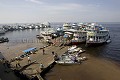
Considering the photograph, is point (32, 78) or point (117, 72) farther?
point (117, 72)

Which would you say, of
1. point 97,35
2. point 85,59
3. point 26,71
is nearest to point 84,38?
point 97,35

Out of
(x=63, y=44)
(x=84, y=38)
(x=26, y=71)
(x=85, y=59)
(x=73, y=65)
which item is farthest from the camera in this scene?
(x=84, y=38)

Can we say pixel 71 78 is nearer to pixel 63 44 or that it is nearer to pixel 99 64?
pixel 99 64

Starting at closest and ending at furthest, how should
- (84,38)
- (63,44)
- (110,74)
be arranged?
(110,74), (63,44), (84,38)

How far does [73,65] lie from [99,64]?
21.7 ft

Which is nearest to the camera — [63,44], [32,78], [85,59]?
[32,78]

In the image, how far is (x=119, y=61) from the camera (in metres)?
39.9

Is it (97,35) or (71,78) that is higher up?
(97,35)

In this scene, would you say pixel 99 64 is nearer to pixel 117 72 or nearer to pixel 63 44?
pixel 117 72

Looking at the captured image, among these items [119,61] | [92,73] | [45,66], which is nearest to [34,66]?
[45,66]

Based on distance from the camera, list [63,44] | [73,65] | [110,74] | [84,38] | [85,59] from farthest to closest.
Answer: [84,38], [63,44], [85,59], [73,65], [110,74]

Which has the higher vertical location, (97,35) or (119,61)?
(97,35)

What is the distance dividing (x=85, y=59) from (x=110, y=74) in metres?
9.71

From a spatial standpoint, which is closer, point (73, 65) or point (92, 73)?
point (92, 73)
